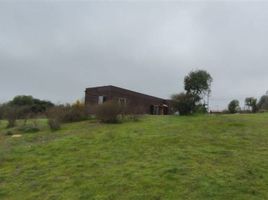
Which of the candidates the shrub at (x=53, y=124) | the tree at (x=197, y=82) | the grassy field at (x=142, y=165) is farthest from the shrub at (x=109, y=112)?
the tree at (x=197, y=82)

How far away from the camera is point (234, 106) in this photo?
31.8 meters

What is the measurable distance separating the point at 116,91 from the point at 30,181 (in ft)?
70.4

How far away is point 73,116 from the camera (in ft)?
58.7

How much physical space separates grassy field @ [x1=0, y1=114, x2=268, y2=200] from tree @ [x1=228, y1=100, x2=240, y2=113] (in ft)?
64.2

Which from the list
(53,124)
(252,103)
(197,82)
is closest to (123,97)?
(197,82)

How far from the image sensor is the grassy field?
20.6ft

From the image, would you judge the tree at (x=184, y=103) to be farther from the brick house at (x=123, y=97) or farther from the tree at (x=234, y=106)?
the tree at (x=234, y=106)

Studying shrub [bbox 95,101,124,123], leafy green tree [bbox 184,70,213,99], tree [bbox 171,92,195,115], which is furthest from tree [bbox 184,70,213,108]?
shrub [bbox 95,101,124,123]

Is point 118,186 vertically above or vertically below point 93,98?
below

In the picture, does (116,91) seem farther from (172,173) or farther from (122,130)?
(172,173)

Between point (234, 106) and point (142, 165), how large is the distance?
2596cm

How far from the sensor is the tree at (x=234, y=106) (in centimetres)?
3120

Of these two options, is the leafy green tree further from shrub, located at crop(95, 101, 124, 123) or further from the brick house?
A: shrub, located at crop(95, 101, 124, 123)

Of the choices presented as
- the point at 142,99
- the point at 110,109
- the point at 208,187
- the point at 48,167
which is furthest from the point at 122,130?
the point at 142,99
